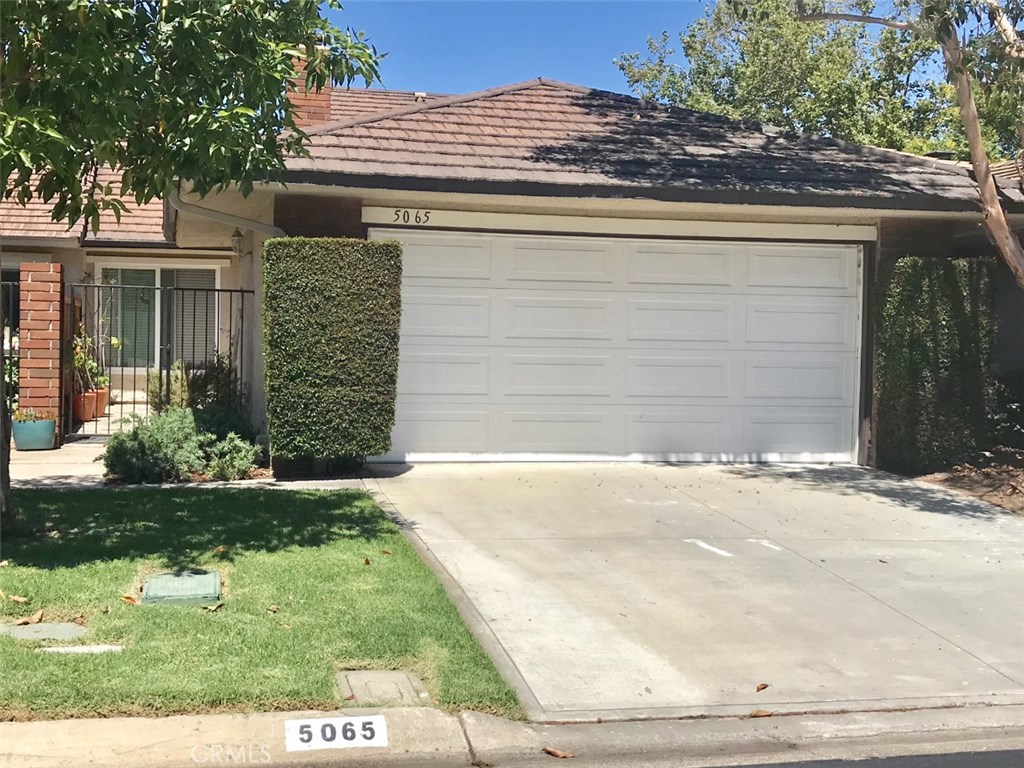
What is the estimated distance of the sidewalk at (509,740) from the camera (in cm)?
410

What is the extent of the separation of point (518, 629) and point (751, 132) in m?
8.71

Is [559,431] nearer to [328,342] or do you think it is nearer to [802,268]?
[328,342]

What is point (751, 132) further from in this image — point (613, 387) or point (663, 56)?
point (663, 56)

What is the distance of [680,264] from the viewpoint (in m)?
11.3

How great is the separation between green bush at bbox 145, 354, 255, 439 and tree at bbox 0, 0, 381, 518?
429 cm

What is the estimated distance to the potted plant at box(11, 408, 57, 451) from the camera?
39.2 feet

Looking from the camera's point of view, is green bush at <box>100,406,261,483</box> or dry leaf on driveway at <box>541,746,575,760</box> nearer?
dry leaf on driveway at <box>541,746,575,760</box>

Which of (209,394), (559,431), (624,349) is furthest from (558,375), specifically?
(209,394)

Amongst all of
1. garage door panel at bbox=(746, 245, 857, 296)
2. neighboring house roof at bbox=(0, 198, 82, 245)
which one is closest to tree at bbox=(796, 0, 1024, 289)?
garage door panel at bbox=(746, 245, 857, 296)

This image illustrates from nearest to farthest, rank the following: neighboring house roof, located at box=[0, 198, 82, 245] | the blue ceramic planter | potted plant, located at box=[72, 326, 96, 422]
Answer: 1. the blue ceramic planter
2. potted plant, located at box=[72, 326, 96, 422]
3. neighboring house roof, located at box=[0, 198, 82, 245]

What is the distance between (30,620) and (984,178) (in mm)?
9016

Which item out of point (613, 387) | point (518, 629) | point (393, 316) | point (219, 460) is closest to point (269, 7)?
point (393, 316)

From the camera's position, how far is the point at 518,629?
5746mm

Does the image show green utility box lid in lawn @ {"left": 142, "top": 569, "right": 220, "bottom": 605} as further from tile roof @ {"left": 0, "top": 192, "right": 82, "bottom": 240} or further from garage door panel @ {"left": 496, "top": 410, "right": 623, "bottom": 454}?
tile roof @ {"left": 0, "top": 192, "right": 82, "bottom": 240}
